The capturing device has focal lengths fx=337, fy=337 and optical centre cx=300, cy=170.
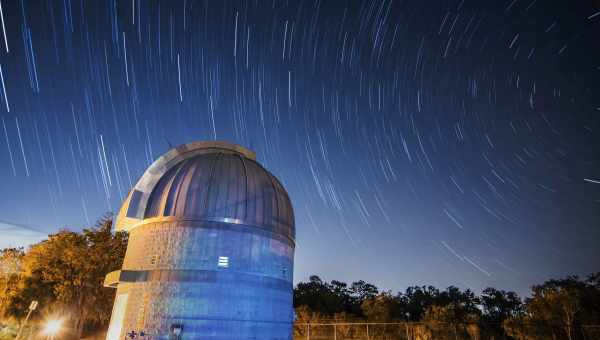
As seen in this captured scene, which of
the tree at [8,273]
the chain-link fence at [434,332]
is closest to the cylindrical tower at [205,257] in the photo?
the chain-link fence at [434,332]

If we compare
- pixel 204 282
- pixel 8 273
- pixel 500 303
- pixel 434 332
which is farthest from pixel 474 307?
pixel 8 273

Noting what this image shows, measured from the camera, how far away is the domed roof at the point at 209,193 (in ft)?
50.8

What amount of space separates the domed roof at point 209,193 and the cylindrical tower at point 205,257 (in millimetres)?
48

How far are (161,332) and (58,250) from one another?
62.6 feet

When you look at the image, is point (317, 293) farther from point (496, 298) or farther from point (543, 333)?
point (543, 333)

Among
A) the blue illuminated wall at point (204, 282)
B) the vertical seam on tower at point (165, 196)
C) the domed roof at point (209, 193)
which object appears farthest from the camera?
the vertical seam on tower at point (165, 196)

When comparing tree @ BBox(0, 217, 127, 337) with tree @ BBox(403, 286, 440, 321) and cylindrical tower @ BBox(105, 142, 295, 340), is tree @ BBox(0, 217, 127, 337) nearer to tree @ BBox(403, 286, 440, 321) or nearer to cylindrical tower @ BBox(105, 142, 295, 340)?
cylindrical tower @ BBox(105, 142, 295, 340)

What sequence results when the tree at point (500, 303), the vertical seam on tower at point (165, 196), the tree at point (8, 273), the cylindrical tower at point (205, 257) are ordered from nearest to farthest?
the cylindrical tower at point (205, 257) < the vertical seam on tower at point (165, 196) < the tree at point (8, 273) < the tree at point (500, 303)

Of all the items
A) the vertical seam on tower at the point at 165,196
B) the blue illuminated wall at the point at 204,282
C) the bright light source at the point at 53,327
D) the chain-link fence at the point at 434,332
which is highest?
the vertical seam on tower at the point at 165,196

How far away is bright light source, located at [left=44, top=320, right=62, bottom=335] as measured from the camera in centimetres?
2600

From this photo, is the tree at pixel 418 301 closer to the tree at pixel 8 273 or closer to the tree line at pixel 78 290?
the tree line at pixel 78 290

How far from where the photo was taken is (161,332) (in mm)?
13422

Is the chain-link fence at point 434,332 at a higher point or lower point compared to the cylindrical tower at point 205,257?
lower

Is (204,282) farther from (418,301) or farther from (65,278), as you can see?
(418,301)
